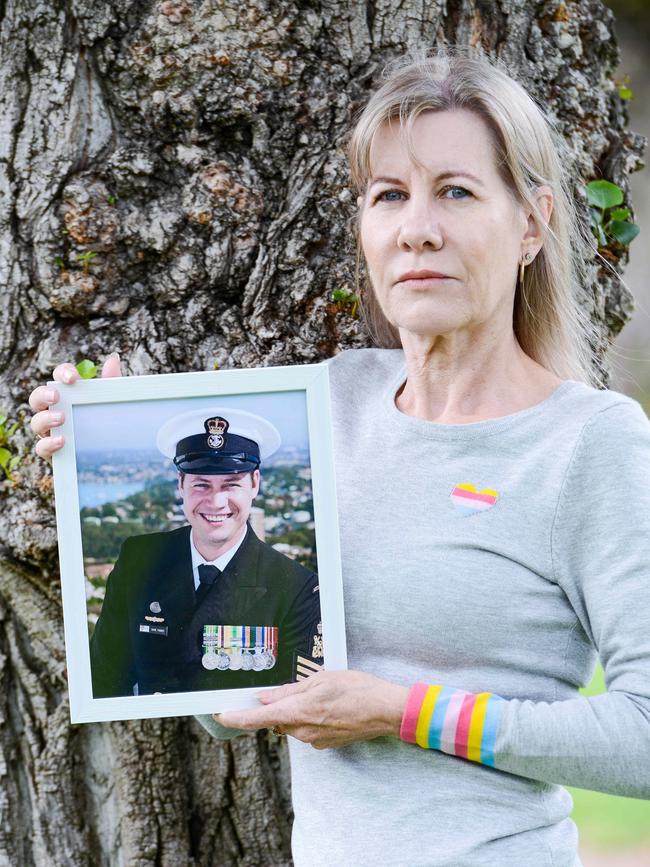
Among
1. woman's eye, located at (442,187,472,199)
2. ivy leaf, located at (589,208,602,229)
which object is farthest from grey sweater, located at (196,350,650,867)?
ivy leaf, located at (589,208,602,229)

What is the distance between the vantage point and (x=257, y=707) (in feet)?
5.05

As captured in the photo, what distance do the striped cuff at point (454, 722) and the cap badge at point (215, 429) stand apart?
50 cm

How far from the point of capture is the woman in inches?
56.2

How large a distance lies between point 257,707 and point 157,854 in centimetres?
83

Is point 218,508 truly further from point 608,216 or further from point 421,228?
point 608,216

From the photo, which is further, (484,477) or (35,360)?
(35,360)

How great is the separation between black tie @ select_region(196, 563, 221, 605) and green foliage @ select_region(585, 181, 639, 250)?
3.93 ft

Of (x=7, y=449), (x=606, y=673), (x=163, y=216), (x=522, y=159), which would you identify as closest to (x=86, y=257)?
(x=163, y=216)

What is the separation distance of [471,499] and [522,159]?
599 mm

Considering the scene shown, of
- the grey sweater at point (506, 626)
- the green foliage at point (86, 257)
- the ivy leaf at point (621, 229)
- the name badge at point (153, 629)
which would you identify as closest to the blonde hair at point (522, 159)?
the grey sweater at point (506, 626)

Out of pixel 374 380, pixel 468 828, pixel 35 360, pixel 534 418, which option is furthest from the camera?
pixel 35 360

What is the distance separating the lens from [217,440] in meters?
1.54

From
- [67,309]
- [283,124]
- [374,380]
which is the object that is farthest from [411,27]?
[67,309]

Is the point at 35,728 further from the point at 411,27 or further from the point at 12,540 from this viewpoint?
the point at 411,27
